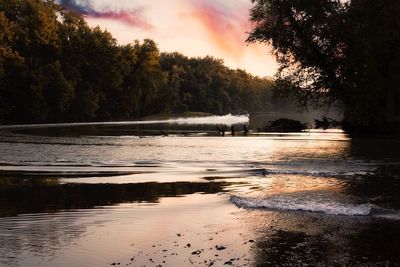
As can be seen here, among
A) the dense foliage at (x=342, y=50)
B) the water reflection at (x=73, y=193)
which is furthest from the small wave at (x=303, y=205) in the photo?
the dense foliage at (x=342, y=50)

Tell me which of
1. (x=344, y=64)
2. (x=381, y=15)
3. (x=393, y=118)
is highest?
(x=381, y=15)

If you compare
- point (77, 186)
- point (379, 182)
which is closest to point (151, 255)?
point (77, 186)

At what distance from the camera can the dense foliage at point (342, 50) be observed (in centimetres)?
5284

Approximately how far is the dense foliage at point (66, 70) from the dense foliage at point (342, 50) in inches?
2257

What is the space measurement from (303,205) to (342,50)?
46093 millimetres

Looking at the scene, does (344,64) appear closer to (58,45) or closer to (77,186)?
(77,186)

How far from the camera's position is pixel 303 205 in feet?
49.2

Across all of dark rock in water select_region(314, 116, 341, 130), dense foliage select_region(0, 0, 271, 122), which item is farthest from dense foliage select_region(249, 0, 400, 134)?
dense foliage select_region(0, 0, 271, 122)

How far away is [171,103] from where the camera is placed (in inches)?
6368

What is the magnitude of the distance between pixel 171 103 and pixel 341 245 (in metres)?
152

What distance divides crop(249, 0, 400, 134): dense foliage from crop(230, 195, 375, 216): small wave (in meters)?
37.9

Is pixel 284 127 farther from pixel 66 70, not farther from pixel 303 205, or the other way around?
pixel 303 205

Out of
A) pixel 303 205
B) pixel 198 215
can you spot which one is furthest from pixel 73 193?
pixel 303 205

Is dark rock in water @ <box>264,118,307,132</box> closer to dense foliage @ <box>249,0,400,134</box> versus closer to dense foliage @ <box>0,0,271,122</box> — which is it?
dense foliage @ <box>249,0,400,134</box>
